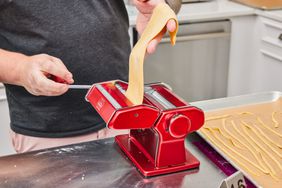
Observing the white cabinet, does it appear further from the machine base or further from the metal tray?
the machine base

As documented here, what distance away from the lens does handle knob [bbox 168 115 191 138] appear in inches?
Result: 33.2

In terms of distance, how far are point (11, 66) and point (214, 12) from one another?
1425 mm

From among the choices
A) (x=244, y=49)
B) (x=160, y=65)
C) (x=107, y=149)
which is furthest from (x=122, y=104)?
(x=244, y=49)

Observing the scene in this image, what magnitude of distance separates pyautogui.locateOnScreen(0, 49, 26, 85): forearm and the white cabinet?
1.50m

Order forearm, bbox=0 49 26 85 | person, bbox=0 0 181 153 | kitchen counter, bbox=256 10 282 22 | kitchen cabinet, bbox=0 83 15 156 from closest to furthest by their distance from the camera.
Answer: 1. forearm, bbox=0 49 26 85
2. person, bbox=0 0 181 153
3. kitchen cabinet, bbox=0 83 15 156
4. kitchen counter, bbox=256 10 282 22

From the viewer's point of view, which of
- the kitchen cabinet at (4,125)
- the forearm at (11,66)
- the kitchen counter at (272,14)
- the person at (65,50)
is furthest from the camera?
the kitchen counter at (272,14)

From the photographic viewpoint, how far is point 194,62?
2.32 meters

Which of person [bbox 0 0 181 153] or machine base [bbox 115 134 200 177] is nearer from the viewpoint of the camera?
machine base [bbox 115 134 200 177]

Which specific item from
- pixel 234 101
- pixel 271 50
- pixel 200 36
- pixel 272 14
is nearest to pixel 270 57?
pixel 271 50

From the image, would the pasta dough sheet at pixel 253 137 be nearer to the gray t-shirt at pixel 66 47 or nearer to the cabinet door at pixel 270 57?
the gray t-shirt at pixel 66 47

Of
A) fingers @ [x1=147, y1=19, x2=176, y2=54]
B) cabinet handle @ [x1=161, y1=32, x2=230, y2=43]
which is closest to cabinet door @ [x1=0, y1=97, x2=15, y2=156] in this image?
cabinet handle @ [x1=161, y1=32, x2=230, y2=43]

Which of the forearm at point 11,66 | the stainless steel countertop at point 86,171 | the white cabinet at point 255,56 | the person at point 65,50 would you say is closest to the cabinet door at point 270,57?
the white cabinet at point 255,56

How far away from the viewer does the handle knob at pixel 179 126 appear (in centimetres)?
84

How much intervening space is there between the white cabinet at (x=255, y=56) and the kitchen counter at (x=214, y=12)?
1.4 inches
